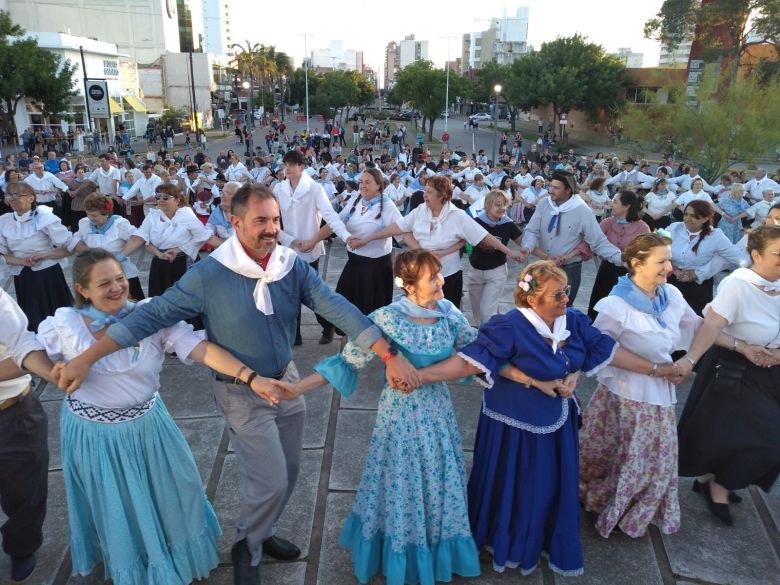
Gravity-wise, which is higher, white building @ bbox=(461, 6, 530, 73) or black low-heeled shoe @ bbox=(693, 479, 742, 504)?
white building @ bbox=(461, 6, 530, 73)

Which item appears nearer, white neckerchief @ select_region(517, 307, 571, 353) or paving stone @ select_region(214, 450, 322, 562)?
white neckerchief @ select_region(517, 307, 571, 353)

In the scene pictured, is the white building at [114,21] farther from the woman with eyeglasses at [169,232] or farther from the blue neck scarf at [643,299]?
the blue neck scarf at [643,299]

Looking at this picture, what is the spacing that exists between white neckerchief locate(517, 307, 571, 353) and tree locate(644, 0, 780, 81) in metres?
38.4

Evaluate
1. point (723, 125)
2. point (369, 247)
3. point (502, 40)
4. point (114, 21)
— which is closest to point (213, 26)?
point (502, 40)

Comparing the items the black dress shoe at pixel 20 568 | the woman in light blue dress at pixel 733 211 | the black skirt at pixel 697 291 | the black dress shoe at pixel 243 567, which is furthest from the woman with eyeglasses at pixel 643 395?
the woman in light blue dress at pixel 733 211

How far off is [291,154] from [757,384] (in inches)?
178

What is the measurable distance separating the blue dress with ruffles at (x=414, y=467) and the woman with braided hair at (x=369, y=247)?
3086 millimetres

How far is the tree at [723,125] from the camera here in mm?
23219

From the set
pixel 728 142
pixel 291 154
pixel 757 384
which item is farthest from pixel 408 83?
pixel 757 384

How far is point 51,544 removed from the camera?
3.40 m

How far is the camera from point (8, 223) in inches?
212

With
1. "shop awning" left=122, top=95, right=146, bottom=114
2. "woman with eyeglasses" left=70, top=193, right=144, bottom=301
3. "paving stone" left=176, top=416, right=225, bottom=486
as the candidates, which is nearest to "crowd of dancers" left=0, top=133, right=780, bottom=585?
"paving stone" left=176, top=416, right=225, bottom=486

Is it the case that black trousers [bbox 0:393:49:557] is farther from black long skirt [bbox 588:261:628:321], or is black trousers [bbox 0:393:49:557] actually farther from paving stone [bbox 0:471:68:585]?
black long skirt [bbox 588:261:628:321]

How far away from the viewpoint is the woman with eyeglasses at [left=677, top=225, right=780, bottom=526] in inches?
133
